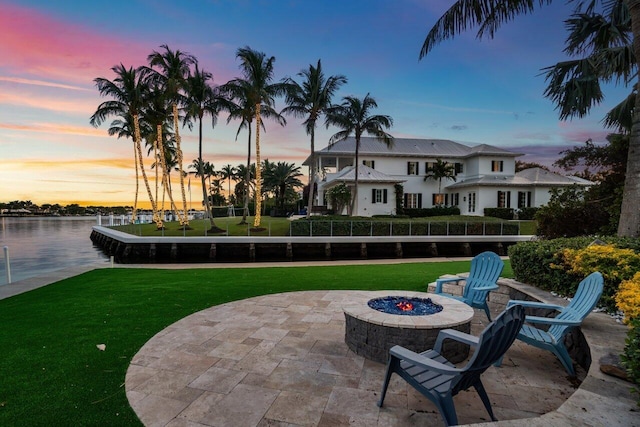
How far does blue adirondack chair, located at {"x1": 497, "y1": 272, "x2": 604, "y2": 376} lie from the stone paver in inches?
13.1

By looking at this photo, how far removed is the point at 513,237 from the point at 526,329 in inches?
749

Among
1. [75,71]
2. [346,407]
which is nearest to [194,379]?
[346,407]

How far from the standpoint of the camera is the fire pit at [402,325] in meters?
3.76

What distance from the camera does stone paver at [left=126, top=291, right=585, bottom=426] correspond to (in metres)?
2.90

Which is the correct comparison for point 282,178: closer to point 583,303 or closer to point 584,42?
point 584,42

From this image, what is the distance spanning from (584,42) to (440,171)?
77.4 ft

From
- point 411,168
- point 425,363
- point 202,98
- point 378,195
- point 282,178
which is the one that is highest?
point 202,98

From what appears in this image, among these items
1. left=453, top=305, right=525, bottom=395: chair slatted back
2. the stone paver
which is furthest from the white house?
Answer: left=453, top=305, right=525, bottom=395: chair slatted back

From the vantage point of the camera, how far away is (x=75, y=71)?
1355 centimetres

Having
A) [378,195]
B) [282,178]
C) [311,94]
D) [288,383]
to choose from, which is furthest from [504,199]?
[288,383]

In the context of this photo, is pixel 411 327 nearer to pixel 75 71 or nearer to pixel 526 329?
pixel 526 329

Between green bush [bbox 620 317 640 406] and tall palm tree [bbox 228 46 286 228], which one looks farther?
tall palm tree [bbox 228 46 286 228]

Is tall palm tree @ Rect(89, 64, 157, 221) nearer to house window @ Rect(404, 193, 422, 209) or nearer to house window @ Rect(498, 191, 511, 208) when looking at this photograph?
house window @ Rect(404, 193, 422, 209)

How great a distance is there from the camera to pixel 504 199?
30406 millimetres
